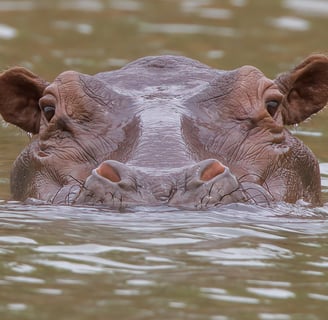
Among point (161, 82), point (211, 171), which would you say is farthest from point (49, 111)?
point (211, 171)

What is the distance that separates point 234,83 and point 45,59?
9.06 m

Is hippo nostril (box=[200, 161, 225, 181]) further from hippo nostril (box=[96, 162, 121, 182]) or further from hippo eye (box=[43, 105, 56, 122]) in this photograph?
hippo eye (box=[43, 105, 56, 122])

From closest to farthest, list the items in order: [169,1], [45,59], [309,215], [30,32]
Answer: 1. [309,215]
2. [45,59]
3. [30,32]
4. [169,1]

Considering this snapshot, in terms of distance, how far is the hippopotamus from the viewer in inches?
361

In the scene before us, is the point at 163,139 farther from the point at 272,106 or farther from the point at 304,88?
the point at 304,88

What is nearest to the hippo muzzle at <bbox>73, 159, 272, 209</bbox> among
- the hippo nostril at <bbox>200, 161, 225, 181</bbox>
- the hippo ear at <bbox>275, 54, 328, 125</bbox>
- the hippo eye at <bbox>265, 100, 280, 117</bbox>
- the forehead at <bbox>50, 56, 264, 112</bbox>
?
the hippo nostril at <bbox>200, 161, 225, 181</bbox>

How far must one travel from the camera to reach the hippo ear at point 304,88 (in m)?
11.6

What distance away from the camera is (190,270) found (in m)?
7.76

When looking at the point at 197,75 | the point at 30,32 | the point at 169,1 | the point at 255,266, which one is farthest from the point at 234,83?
the point at 169,1

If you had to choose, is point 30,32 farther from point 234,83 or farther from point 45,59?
point 234,83

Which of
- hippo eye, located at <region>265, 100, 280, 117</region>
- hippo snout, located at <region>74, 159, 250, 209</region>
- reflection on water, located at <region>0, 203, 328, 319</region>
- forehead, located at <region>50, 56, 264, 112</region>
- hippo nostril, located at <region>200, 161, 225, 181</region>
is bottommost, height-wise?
reflection on water, located at <region>0, 203, 328, 319</region>

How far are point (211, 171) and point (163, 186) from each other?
1.09ft

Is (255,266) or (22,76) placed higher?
(22,76)

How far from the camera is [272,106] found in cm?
1087
